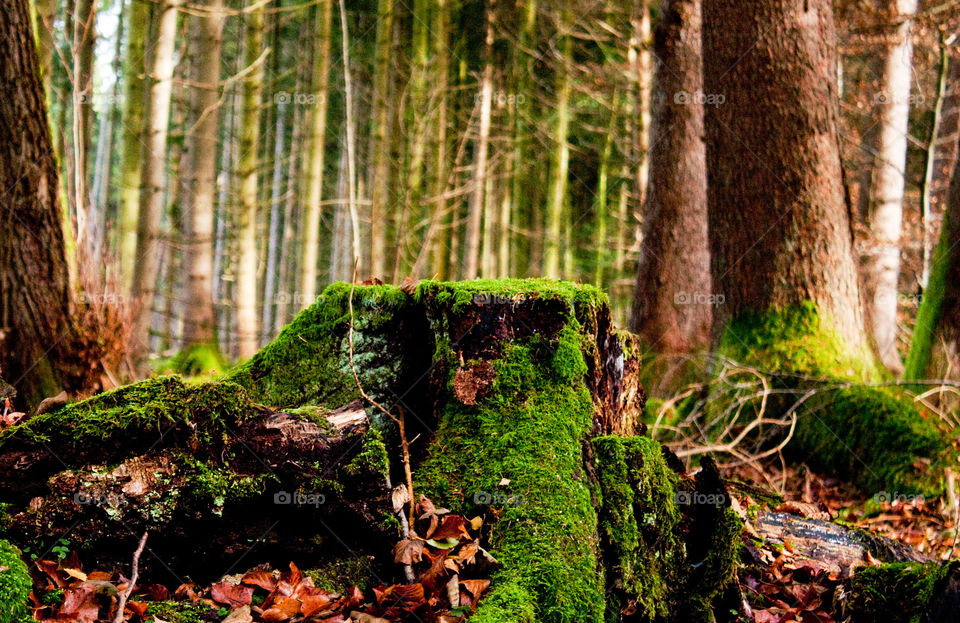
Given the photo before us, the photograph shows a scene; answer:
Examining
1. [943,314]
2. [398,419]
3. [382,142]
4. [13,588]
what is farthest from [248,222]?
[943,314]

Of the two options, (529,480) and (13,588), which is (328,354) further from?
(13,588)

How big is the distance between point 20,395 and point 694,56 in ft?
27.0

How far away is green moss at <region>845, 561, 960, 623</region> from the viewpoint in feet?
8.26

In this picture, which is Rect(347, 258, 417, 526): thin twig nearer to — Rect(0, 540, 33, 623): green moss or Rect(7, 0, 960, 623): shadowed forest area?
Rect(7, 0, 960, 623): shadowed forest area

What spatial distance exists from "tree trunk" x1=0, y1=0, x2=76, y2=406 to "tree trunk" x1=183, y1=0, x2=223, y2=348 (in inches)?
180

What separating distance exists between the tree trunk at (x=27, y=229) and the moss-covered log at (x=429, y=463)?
2158mm

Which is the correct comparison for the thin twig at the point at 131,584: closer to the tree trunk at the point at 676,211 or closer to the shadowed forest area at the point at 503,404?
the shadowed forest area at the point at 503,404

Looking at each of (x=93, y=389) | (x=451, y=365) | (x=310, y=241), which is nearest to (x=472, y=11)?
(x=310, y=241)

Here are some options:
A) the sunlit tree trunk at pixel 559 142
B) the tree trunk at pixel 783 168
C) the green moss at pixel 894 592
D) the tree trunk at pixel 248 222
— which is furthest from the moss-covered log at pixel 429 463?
the sunlit tree trunk at pixel 559 142

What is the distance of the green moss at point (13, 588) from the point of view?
1907mm

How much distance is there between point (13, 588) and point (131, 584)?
338 millimetres

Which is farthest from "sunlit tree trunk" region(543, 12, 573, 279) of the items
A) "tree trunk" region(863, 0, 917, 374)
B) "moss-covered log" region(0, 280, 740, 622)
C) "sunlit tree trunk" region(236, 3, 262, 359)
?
"moss-covered log" region(0, 280, 740, 622)

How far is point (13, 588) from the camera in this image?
1.95 m

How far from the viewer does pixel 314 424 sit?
2.56m
